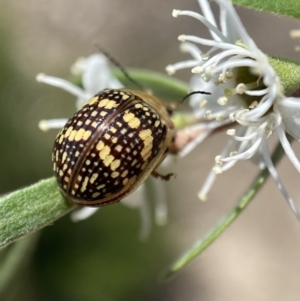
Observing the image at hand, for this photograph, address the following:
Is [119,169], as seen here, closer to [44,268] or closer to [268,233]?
[44,268]

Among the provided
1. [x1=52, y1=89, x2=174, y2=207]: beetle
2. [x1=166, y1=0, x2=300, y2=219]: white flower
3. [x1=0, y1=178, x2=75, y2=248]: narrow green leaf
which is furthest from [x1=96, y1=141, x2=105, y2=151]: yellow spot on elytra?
[x1=166, y1=0, x2=300, y2=219]: white flower

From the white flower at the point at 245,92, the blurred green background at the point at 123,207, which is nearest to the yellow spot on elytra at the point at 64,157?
the white flower at the point at 245,92

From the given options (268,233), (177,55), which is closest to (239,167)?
(268,233)

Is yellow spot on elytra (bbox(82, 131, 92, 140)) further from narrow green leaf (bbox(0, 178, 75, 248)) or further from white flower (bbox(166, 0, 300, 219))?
white flower (bbox(166, 0, 300, 219))

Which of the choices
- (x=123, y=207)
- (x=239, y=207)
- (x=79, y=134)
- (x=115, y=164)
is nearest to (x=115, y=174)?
(x=115, y=164)

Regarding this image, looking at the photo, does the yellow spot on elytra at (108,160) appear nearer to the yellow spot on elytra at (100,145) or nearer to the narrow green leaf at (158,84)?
the yellow spot on elytra at (100,145)

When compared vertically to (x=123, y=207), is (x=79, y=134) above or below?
above

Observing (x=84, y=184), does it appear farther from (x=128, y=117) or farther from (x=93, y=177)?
(x=128, y=117)
